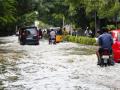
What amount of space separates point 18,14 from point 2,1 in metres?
25.1

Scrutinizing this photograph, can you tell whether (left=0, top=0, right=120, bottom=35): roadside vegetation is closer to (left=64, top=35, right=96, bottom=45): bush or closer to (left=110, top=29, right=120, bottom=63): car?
(left=64, top=35, right=96, bottom=45): bush

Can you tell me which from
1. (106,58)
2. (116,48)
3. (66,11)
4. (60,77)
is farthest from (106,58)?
(66,11)

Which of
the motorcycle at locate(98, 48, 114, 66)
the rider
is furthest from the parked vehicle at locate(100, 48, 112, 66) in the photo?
the rider

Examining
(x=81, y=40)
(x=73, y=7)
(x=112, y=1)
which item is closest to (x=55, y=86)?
(x=112, y=1)

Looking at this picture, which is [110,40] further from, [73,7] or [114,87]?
[73,7]

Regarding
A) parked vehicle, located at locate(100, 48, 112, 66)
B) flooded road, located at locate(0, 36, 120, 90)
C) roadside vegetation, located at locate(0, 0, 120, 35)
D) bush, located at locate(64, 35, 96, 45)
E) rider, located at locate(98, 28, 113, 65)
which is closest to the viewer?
flooded road, located at locate(0, 36, 120, 90)

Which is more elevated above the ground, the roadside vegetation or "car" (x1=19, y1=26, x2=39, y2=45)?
the roadside vegetation

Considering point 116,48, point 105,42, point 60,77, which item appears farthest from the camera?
point 116,48

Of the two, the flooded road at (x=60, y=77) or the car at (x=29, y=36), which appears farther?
the car at (x=29, y=36)

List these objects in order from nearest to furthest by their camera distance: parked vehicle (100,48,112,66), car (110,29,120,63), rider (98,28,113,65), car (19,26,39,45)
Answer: parked vehicle (100,48,112,66) → rider (98,28,113,65) → car (110,29,120,63) → car (19,26,39,45)

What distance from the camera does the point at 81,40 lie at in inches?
1953

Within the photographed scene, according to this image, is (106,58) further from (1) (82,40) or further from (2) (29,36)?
(1) (82,40)

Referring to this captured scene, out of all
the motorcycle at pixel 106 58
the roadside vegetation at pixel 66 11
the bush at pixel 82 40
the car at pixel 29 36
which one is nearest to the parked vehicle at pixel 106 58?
the motorcycle at pixel 106 58

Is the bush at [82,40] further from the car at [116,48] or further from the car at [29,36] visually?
the car at [116,48]
